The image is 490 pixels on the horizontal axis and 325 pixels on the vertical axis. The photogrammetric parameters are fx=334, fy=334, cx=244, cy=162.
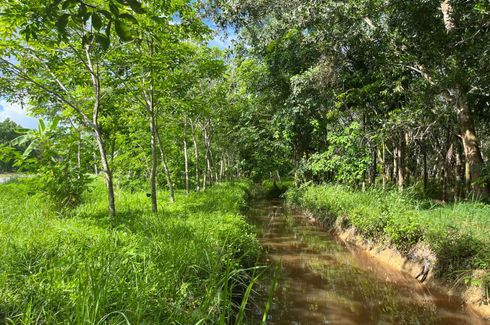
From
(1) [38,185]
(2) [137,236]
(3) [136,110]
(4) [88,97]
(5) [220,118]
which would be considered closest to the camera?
(2) [137,236]

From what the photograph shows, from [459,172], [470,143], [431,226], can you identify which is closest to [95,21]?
[431,226]

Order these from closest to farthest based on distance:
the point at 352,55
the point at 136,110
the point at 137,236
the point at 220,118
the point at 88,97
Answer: the point at 137,236 < the point at 88,97 < the point at 136,110 < the point at 352,55 < the point at 220,118

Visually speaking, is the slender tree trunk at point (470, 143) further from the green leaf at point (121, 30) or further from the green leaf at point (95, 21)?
the green leaf at point (95, 21)

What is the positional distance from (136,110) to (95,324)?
780cm

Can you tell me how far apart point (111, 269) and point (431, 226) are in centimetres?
601

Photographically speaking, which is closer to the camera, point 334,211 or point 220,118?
point 334,211

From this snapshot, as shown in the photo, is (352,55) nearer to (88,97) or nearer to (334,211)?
(334,211)

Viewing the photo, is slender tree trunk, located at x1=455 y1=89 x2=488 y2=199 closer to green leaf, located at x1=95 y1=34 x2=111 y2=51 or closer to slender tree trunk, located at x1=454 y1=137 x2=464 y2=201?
slender tree trunk, located at x1=454 y1=137 x2=464 y2=201

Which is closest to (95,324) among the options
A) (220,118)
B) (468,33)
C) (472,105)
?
(468,33)

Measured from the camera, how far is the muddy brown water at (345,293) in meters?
5.11

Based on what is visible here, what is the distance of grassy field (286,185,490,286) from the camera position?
18.4 feet

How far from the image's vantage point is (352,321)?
198 inches

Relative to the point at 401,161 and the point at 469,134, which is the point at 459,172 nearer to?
the point at 401,161

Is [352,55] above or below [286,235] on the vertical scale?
above
